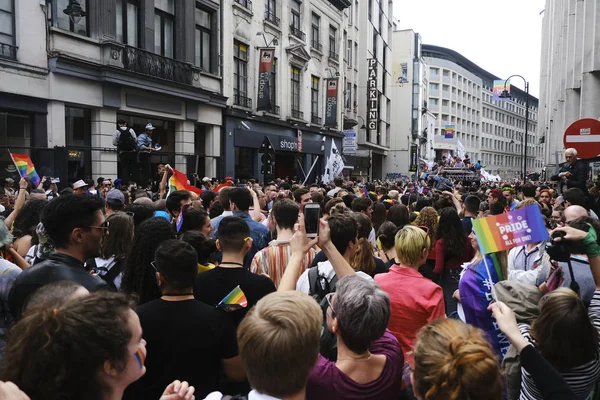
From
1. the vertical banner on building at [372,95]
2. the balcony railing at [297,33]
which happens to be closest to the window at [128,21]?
the balcony railing at [297,33]

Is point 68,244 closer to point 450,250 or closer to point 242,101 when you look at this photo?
point 450,250

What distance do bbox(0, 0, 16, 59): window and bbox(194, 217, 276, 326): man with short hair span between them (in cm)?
1293

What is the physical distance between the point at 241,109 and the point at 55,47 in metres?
10.8

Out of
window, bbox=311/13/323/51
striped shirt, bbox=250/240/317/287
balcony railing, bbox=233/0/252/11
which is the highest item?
window, bbox=311/13/323/51

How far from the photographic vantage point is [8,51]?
13.6 meters

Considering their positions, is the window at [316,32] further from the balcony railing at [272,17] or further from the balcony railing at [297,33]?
the balcony railing at [272,17]

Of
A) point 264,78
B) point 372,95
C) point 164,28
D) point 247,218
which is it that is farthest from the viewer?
point 372,95

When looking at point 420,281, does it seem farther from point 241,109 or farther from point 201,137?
point 241,109

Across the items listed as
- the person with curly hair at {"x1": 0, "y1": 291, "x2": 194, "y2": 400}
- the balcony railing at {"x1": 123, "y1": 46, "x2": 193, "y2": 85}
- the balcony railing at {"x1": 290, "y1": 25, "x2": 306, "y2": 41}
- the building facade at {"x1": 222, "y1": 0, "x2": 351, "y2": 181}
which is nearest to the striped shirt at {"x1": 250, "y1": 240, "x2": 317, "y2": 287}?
the person with curly hair at {"x1": 0, "y1": 291, "x2": 194, "y2": 400}

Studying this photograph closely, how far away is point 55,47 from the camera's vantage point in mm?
14750

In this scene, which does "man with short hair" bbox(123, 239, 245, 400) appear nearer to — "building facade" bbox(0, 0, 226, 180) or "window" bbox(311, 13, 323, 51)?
Answer: "building facade" bbox(0, 0, 226, 180)

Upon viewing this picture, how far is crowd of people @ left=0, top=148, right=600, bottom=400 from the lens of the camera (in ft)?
5.89

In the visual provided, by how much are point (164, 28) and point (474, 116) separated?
103m

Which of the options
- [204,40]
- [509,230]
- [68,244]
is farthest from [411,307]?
[204,40]
